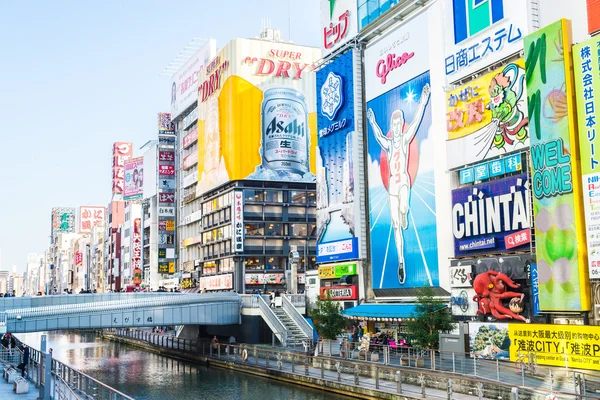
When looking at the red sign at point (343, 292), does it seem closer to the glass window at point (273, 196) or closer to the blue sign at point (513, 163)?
the blue sign at point (513, 163)

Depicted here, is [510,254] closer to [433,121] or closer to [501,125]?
[501,125]

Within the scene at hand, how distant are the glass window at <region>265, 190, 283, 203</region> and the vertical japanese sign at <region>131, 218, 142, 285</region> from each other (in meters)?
53.5

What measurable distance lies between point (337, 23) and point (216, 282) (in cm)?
4844

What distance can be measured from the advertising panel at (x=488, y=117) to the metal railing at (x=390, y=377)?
553 inches

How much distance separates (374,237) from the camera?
206 feet

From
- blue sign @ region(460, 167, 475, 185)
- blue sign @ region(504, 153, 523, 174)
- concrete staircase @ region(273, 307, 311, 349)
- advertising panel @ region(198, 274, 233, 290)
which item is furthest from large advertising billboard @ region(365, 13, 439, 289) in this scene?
advertising panel @ region(198, 274, 233, 290)

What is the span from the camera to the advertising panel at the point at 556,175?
37594 millimetres

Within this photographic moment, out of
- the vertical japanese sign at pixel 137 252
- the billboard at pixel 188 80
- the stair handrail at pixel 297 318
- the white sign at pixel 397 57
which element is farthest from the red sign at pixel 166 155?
the white sign at pixel 397 57

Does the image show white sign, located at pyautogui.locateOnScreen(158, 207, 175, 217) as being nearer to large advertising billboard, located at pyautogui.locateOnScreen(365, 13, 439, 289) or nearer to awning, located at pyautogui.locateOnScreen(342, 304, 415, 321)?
large advertising billboard, located at pyautogui.locateOnScreen(365, 13, 439, 289)

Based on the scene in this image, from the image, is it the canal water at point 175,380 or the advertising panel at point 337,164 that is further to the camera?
the advertising panel at point 337,164

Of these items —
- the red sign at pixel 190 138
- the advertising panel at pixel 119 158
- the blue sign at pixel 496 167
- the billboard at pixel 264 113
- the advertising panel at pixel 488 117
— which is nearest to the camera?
the advertising panel at pixel 488 117

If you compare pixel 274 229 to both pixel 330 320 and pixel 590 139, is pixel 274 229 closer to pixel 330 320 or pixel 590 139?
pixel 330 320

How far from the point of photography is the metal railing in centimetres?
3023

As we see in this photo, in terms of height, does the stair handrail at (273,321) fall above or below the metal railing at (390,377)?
above
